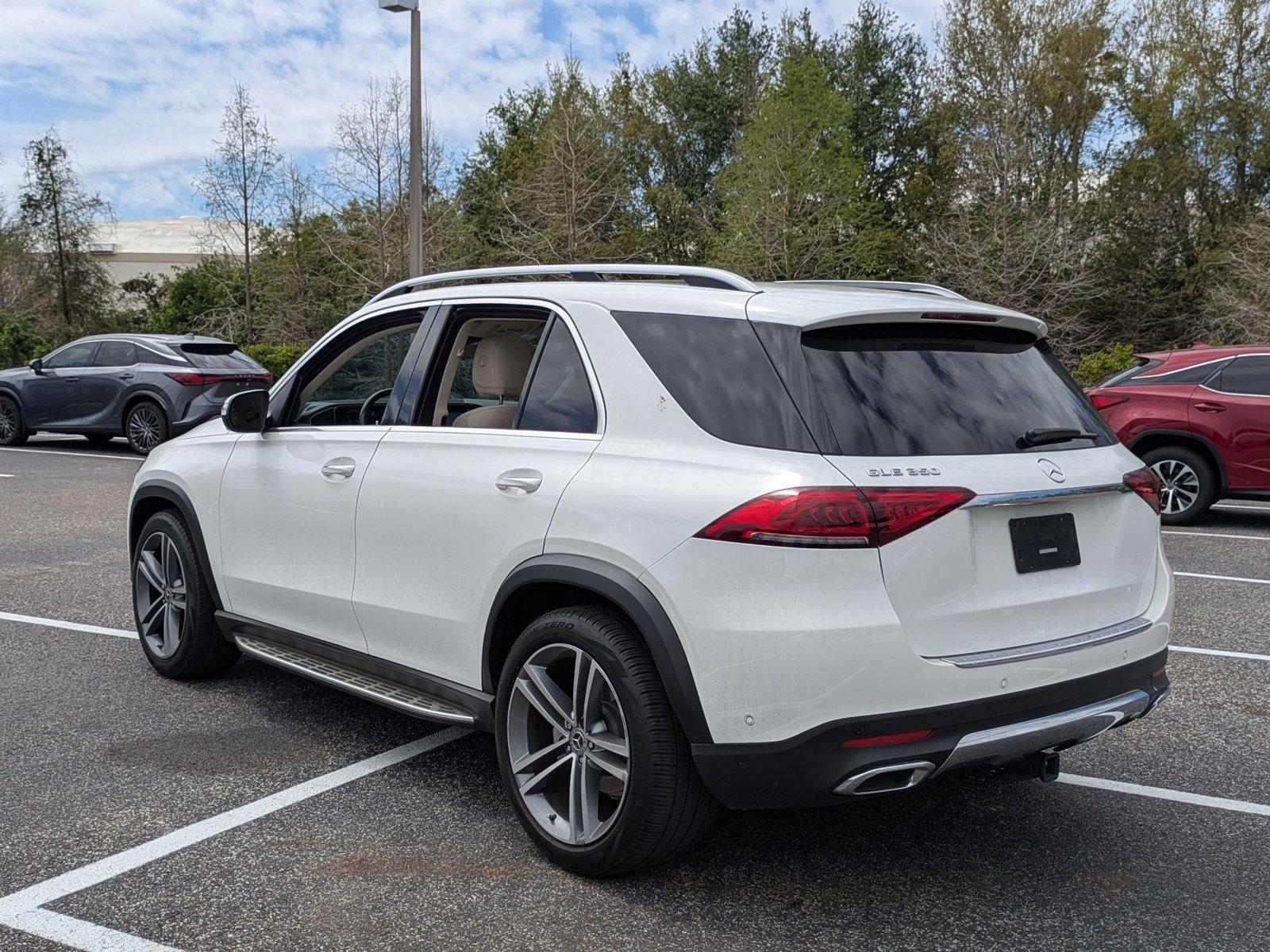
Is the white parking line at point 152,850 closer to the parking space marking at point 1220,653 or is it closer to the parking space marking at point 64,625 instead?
the parking space marking at point 64,625

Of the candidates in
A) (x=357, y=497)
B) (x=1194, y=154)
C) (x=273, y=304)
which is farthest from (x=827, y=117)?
(x=357, y=497)

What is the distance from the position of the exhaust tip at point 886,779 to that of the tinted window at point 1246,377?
9.23 m

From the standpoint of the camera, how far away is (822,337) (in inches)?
125

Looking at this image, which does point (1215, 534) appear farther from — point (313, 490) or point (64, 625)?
point (64, 625)

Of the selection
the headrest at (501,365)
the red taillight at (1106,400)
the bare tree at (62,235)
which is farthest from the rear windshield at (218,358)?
the bare tree at (62,235)

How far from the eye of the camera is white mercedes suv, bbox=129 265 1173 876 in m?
2.91

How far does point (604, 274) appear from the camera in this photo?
3.78m

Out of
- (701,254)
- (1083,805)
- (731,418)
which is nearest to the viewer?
(731,418)

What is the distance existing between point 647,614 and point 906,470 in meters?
0.76

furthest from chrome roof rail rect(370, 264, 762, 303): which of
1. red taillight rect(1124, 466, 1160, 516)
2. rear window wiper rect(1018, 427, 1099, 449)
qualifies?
red taillight rect(1124, 466, 1160, 516)

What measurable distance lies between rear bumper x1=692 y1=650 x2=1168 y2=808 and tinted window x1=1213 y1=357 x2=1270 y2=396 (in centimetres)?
878

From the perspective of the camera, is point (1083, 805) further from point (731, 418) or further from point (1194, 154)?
point (1194, 154)

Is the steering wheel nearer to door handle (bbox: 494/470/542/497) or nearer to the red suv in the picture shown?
door handle (bbox: 494/470/542/497)

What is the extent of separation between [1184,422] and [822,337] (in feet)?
29.0
